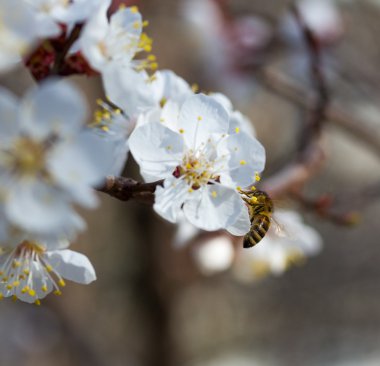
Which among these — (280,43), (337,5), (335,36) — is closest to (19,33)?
(280,43)

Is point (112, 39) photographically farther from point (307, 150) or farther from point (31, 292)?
point (307, 150)

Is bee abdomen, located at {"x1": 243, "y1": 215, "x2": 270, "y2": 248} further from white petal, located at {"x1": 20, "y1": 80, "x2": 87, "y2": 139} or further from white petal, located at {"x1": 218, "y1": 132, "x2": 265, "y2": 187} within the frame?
white petal, located at {"x1": 20, "y1": 80, "x2": 87, "y2": 139}

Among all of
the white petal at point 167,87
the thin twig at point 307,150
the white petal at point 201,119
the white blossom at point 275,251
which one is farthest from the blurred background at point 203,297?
the white petal at point 201,119

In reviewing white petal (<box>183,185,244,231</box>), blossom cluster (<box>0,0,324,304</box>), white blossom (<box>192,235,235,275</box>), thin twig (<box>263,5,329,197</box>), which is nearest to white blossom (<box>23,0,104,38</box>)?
blossom cluster (<box>0,0,324,304</box>)

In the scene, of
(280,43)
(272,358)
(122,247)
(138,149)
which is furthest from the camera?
(122,247)

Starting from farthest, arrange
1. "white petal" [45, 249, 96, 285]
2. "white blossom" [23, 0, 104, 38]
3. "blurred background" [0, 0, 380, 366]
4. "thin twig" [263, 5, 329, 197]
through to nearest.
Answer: "blurred background" [0, 0, 380, 366]
"thin twig" [263, 5, 329, 197]
"white petal" [45, 249, 96, 285]
"white blossom" [23, 0, 104, 38]

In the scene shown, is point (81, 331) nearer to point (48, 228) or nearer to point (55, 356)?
point (55, 356)
